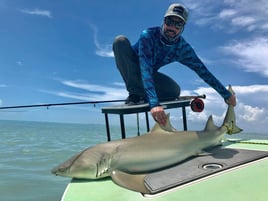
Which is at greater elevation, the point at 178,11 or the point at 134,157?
the point at 178,11

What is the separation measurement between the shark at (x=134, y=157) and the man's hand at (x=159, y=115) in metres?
0.06

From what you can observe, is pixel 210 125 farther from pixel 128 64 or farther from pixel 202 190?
pixel 202 190

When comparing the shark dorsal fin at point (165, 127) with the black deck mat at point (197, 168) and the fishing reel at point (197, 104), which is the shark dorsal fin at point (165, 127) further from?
the fishing reel at point (197, 104)

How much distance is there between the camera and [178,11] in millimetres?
3957

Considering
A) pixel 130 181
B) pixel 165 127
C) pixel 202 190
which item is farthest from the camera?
pixel 165 127

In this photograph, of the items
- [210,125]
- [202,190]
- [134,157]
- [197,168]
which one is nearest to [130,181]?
[134,157]

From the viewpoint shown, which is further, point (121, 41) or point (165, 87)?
point (165, 87)

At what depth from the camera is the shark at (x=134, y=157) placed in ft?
9.23

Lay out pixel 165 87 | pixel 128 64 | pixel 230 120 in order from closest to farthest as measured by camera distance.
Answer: pixel 128 64 → pixel 230 120 → pixel 165 87

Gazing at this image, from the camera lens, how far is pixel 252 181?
2617mm

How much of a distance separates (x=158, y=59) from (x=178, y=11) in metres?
0.88

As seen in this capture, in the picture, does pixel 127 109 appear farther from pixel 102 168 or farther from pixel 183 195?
pixel 183 195

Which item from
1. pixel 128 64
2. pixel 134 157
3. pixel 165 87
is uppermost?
pixel 128 64

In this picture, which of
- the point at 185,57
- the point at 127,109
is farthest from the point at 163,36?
the point at 127,109
